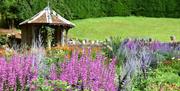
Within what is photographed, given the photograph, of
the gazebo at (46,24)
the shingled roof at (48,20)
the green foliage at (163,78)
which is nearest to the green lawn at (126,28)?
the gazebo at (46,24)

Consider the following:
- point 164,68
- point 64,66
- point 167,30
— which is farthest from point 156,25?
point 64,66

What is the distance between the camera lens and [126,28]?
4097 cm

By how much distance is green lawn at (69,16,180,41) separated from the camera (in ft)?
126

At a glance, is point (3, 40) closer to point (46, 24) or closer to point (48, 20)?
point (46, 24)

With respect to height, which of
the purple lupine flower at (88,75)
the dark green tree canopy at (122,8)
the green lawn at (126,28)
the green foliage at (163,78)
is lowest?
the green lawn at (126,28)

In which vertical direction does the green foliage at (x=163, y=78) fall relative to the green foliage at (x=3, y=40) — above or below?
above

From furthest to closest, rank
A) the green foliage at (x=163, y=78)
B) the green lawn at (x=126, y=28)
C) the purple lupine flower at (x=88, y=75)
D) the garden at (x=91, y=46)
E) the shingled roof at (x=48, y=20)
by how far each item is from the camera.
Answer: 1. the green lawn at (x=126, y=28)
2. the shingled roof at (x=48, y=20)
3. the green foliage at (x=163, y=78)
4. the garden at (x=91, y=46)
5. the purple lupine flower at (x=88, y=75)

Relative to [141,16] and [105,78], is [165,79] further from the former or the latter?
[141,16]

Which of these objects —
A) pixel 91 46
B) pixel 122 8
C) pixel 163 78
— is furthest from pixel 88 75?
pixel 122 8

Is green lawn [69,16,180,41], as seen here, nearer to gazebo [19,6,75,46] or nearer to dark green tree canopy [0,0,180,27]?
dark green tree canopy [0,0,180,27]

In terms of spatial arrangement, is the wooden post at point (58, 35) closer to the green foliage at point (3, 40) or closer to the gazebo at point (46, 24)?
the gazebo at point (46, 24)

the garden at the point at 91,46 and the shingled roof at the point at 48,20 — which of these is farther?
the shingled roof at the point at 48,20

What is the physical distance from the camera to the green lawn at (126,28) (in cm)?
3834

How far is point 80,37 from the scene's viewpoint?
37.0 meters
